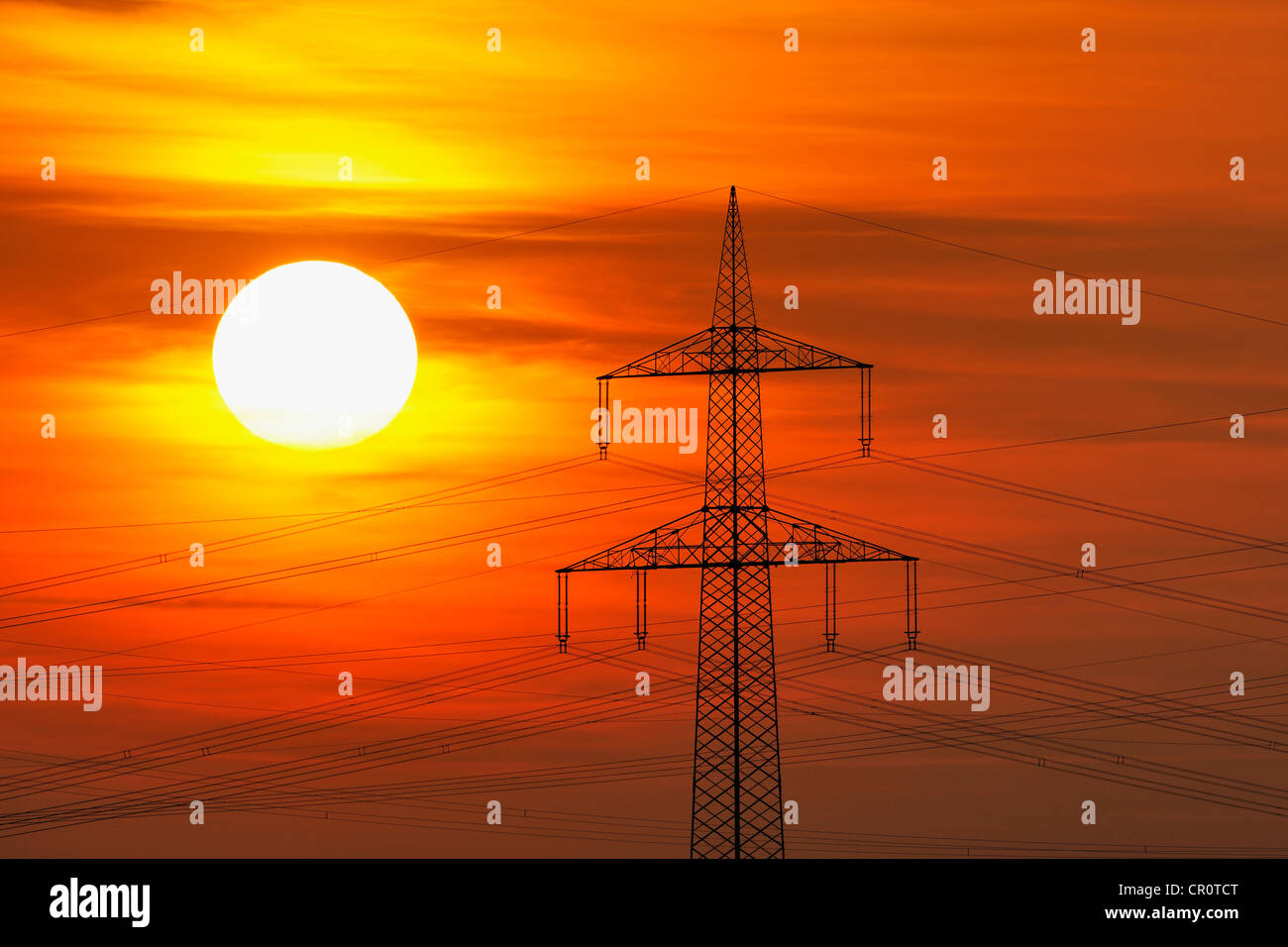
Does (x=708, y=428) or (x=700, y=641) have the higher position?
(x=708, y=428)

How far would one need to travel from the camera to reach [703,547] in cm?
7550

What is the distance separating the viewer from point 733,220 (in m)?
76.1

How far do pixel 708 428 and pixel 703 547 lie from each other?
3716 millimetres
